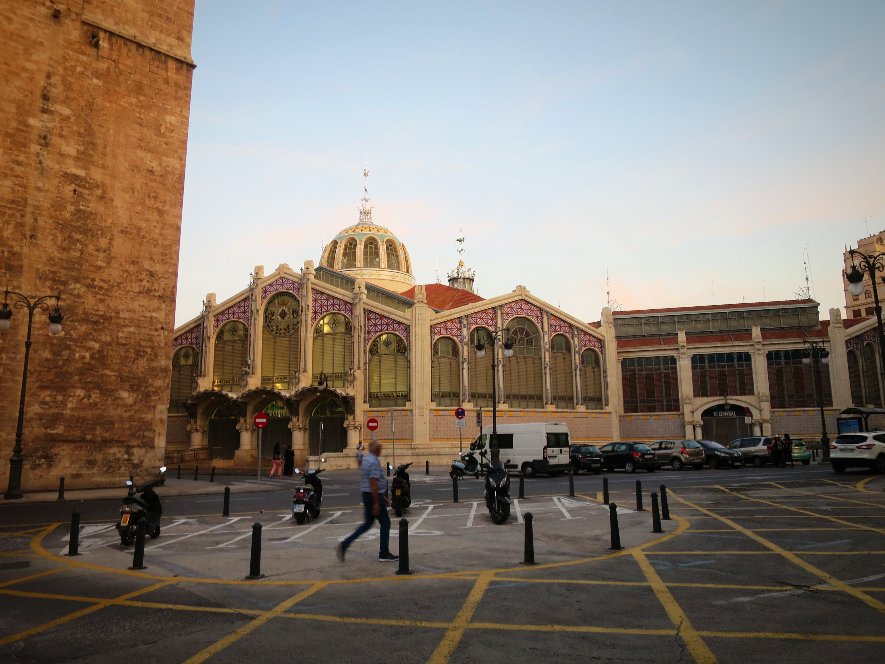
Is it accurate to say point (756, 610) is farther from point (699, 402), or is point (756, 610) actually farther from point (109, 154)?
point (699, 402)

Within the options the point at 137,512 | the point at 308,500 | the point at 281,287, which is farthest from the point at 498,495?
the point at 281,287

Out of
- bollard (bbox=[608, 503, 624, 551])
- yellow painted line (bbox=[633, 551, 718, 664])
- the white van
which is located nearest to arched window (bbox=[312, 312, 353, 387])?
the white van

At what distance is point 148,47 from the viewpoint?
81.3 ft

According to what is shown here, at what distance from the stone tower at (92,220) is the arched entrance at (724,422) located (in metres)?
41.3

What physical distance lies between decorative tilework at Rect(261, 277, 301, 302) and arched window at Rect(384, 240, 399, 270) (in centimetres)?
1333

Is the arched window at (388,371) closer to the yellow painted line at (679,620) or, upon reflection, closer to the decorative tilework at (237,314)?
the decorative tilework at (237,314)

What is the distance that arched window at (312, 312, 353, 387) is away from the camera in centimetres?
4156

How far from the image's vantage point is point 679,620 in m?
6.23

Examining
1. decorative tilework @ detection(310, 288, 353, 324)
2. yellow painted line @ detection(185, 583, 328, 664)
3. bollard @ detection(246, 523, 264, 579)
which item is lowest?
yellow painted line @ detection(185, 583, 328, 664)

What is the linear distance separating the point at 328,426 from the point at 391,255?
20136 millimetres

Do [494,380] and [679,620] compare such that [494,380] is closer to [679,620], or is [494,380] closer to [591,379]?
[679,620]

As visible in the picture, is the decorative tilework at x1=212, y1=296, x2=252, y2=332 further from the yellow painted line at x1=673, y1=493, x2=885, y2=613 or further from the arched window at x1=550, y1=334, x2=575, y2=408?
the yellow painted line at x1=673, y1=493, x2=885, y2=613

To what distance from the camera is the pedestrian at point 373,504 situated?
9055mm

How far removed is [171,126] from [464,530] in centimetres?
2152
